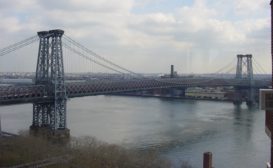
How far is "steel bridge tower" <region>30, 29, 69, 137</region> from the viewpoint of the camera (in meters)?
22.4

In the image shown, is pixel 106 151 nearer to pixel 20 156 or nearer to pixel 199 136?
pixel 20 156

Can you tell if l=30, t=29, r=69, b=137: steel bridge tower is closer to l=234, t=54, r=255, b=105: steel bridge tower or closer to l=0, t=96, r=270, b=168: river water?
l=0, t=96, r=270, b=168: river water

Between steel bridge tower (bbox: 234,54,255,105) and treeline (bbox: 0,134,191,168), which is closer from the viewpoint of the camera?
treeline (bbox: 0,134,191,168)

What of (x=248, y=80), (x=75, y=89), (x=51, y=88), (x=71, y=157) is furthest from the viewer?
(x=248, y=80)

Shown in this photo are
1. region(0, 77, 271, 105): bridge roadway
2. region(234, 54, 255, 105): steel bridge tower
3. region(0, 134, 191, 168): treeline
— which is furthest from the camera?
region(234, 54, 255, 105): steel bridge tower

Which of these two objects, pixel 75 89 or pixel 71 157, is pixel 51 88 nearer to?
pixel 75 89

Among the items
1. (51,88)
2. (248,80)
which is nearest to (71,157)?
(51,88)

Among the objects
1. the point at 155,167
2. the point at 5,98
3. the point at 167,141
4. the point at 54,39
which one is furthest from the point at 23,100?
the point at 155,167

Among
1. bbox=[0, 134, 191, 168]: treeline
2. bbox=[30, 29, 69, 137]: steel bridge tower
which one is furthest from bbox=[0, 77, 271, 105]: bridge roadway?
bbox=[0, 134, 191, 168]: treeline

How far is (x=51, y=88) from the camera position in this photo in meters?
22.8

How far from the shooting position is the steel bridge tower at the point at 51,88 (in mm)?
22438

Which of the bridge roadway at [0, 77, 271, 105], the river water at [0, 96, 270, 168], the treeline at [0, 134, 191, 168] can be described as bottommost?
the river water at [0, 96, 270, 168]

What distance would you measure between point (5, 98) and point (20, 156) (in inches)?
354

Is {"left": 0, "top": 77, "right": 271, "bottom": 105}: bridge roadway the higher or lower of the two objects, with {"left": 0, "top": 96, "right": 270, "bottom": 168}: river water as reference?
higher
